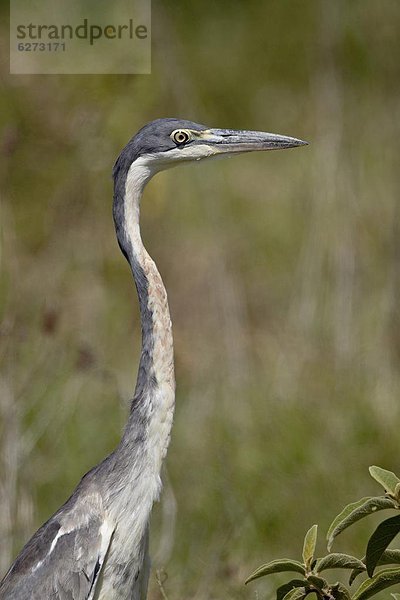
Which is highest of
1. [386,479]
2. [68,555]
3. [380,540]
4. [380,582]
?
[386,479]

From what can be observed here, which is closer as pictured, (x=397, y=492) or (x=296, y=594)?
(x=397, y=492)

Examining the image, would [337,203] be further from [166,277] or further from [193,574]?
[193,574]

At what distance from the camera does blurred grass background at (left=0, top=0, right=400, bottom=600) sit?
4.87 m

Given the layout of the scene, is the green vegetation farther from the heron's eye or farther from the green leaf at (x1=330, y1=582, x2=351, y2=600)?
the heron's eye

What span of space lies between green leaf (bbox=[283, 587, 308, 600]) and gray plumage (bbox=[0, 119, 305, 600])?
649 millimetres

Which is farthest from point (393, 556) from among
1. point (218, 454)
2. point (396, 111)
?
point (396, 111)

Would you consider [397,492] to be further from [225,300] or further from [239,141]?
[225,300]

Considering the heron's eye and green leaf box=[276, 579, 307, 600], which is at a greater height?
the heron's eye

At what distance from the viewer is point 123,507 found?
3.10 metres

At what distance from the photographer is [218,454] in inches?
208

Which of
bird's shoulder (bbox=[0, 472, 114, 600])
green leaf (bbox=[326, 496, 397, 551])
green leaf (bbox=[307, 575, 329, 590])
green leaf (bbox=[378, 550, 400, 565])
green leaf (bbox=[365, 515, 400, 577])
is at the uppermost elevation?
green leaf (bbox=[326, 496, 397, 551])

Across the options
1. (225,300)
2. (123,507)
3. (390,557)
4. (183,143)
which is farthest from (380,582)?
(225,300)

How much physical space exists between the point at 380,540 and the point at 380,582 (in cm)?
12

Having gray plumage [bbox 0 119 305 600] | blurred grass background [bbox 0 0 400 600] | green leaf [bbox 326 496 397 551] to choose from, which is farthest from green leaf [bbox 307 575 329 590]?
blurred grass background [bbox 0 0 400 600]
